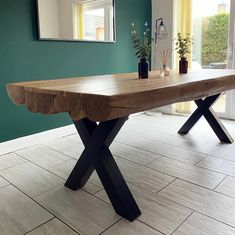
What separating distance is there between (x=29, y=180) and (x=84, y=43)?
5.76 feet

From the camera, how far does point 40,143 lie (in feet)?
9.25

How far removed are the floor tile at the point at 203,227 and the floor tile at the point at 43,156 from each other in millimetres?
1239

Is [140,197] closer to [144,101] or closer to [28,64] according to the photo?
[144,101]

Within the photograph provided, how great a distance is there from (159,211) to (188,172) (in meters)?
0.60

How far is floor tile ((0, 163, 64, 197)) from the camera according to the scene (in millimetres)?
1876

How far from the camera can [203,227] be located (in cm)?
142

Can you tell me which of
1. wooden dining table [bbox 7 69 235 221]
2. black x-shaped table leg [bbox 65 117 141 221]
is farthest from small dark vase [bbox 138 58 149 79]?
black x-shaped table leg [bbox 65 117 141 221]

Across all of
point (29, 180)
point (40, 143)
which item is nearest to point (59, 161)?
point (29, 180)

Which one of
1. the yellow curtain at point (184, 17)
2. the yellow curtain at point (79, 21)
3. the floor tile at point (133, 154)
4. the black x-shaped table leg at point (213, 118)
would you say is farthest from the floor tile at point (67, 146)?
the yellow curtain at point (184, 17)

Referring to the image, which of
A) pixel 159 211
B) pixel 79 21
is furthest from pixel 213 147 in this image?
pixel 79 21

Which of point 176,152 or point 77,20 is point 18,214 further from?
point 77,20

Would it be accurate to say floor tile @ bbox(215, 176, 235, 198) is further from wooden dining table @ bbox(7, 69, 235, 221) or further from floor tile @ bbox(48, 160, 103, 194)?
floor tile @ bbox(48, 160, 103, 194)

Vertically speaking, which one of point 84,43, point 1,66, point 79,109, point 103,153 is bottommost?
point 103,153

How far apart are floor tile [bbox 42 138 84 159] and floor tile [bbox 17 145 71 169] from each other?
0.07 metres
